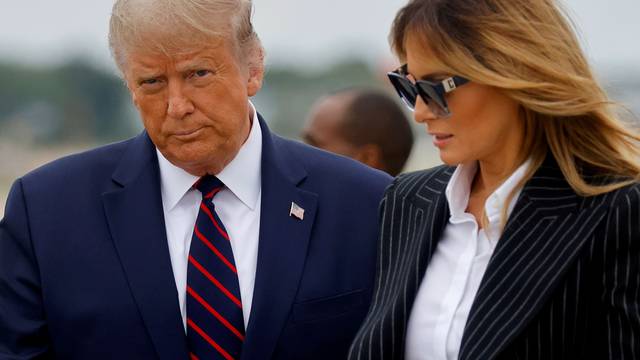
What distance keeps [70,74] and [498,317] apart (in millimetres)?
24848

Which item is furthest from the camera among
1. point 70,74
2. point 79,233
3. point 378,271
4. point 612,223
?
point 70,74

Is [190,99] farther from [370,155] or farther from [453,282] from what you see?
[370,155]

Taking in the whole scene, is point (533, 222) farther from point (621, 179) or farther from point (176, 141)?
point (176, 141)

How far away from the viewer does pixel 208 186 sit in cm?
409

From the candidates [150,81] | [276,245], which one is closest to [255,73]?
[150,81]

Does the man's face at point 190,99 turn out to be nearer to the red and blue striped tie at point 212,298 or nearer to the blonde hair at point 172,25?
the blonde hair at point 172,25

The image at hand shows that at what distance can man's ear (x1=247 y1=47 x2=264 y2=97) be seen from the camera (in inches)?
163

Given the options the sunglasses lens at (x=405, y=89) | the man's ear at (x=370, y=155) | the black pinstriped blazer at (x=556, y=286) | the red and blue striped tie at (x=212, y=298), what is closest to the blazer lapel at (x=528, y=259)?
the black pinstriped blazer at (x=556, y=286)

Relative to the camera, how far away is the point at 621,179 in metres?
3.29

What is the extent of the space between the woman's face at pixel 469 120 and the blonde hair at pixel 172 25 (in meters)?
0.71

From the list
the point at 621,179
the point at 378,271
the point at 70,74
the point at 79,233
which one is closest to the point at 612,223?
the point at 621,179

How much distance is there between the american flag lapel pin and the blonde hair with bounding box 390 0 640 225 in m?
0.86

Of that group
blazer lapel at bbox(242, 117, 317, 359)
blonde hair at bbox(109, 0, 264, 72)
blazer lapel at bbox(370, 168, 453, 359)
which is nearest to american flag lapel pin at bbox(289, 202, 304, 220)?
blazer lapel at bbox(242, 117, 317, 359)

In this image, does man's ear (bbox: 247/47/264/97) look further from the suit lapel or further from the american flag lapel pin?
the suit lapel
